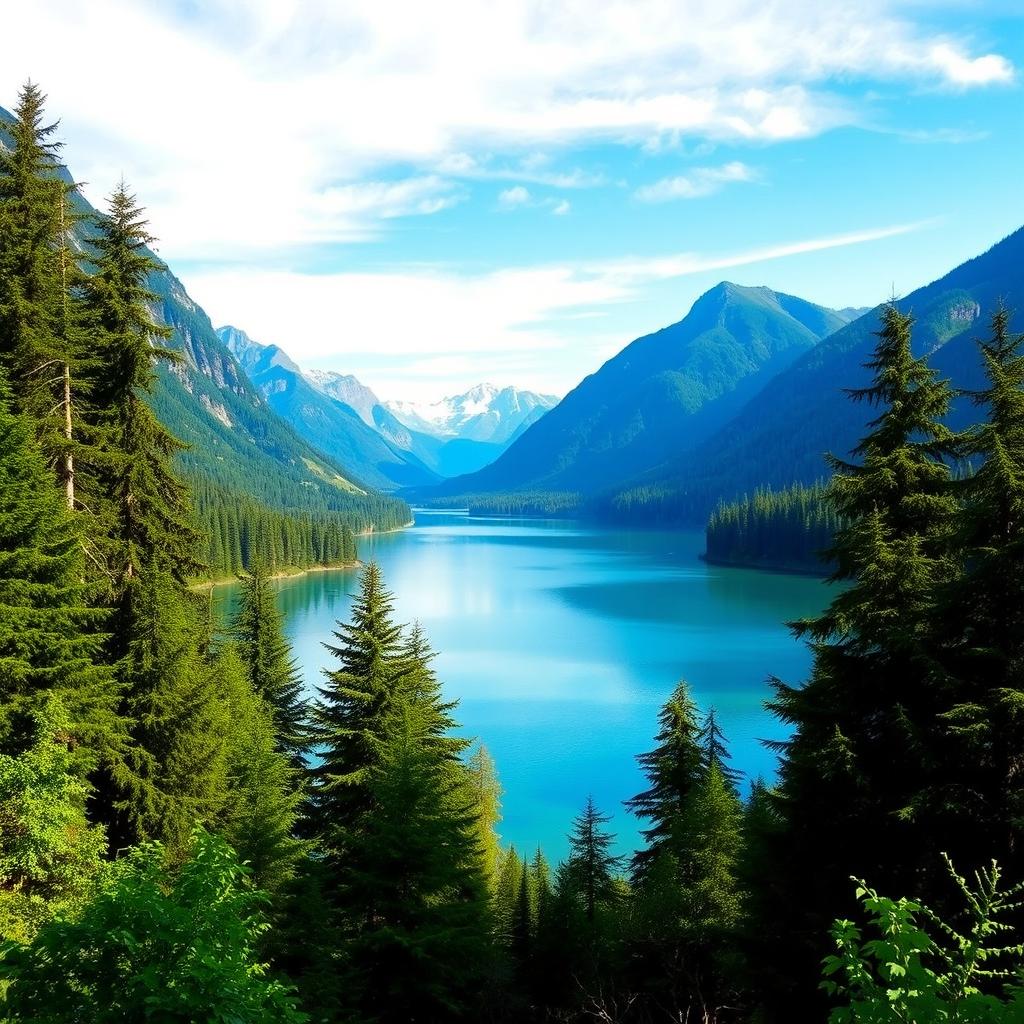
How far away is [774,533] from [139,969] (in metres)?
143

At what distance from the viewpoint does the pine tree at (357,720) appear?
19562 mm

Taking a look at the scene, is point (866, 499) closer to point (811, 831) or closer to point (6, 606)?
point (811, 831)

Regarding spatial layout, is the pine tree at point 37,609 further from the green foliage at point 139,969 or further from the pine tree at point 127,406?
the green foliage at point 139,969

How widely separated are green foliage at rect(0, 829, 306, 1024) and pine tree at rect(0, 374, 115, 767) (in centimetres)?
854

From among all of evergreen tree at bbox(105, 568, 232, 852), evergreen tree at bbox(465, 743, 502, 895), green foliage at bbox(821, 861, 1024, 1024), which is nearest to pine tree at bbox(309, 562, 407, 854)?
evergreen tree at bbox(105, 568, 232, 852)

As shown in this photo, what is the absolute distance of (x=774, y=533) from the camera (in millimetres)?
140000

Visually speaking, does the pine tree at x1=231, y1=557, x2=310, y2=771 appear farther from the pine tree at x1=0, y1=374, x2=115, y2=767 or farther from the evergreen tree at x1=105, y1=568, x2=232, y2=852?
the pine tree at x1=0, y1=374, x2=115, y2=767

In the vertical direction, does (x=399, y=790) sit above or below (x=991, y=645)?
below

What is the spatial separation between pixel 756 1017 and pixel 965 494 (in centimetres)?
879

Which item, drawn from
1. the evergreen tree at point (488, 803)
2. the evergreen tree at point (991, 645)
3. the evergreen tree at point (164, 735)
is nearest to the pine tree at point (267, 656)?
the evergreen tree at point (488, 803)

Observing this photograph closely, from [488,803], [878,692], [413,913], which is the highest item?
[878,692]

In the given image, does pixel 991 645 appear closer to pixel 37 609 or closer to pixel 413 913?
pixel 413 913

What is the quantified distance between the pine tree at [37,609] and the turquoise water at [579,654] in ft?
78.2

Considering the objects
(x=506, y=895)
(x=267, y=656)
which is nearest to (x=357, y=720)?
(x=506, y=895)
